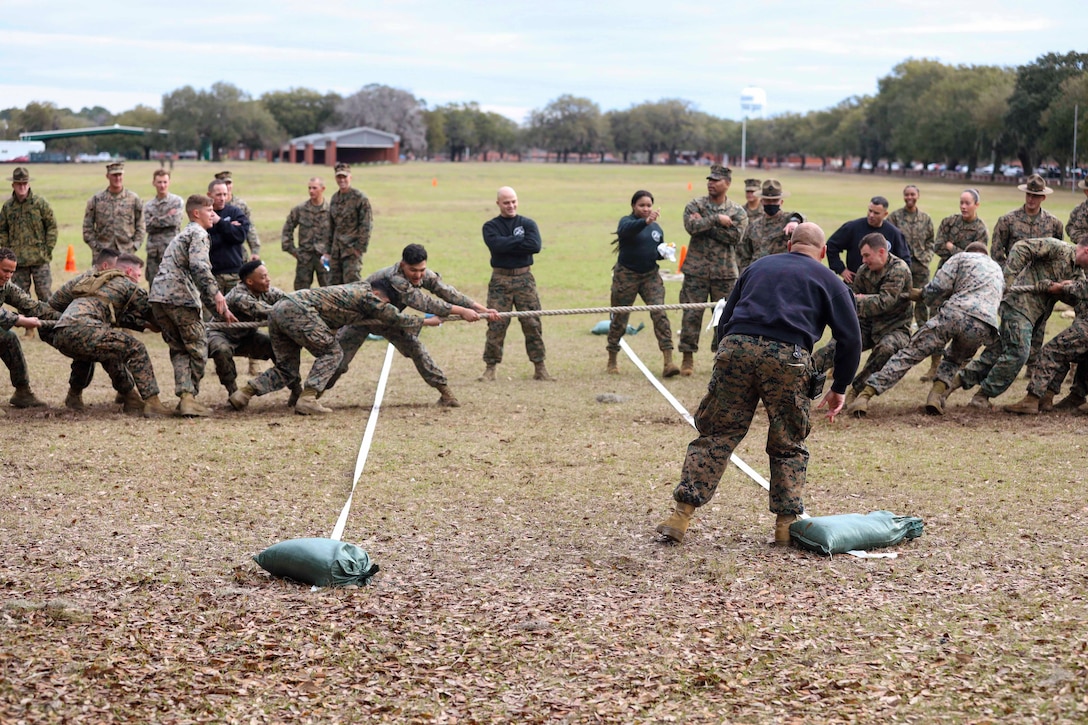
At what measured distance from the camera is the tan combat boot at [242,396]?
37.7 ft

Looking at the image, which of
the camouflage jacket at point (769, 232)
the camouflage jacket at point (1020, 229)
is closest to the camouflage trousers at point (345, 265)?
the camouflage jacket at point (769, 232)

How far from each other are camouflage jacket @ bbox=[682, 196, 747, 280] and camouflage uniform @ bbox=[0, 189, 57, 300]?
27.8 feet

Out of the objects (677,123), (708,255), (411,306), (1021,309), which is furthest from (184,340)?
(677,123)

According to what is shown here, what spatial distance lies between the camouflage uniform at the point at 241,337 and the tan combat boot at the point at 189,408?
68cm

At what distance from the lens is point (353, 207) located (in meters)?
15.2

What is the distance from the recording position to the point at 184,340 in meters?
11.3

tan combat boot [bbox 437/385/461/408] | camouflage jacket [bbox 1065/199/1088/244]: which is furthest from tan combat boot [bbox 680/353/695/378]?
camouflage jacket [bbox 1065/199/1088/244]

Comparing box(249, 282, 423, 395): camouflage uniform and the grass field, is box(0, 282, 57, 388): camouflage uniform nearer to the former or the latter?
the grass field

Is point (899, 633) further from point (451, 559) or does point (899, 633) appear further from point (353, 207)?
point (353, 207)

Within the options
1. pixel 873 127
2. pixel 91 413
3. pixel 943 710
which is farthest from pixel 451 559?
pixel 873 127

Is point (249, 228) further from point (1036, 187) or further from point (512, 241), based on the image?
point (1036, 187)

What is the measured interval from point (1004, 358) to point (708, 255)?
3.88m

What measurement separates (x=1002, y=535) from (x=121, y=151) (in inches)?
5211

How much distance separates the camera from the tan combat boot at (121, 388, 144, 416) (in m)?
11.4
